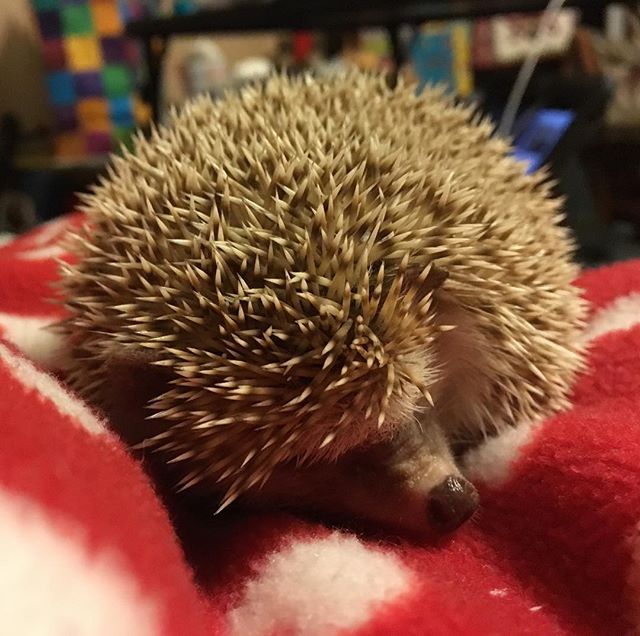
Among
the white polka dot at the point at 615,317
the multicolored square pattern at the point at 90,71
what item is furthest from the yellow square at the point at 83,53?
the white polka dot at the point at 615,317

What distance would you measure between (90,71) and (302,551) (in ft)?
7.78

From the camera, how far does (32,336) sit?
103 cm

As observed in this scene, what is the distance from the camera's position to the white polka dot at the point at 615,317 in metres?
1.04

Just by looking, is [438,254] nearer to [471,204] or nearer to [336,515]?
[471,204]

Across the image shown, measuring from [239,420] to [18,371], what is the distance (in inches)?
7.3

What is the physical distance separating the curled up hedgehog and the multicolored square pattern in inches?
75.7

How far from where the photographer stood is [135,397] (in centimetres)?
73

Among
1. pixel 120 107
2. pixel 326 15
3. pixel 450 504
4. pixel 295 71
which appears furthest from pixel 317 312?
pixel 120 107

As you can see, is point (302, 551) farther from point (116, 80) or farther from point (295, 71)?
point (116, 80)

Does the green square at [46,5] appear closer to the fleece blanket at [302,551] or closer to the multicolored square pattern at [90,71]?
the multicolored square pattern at [90,71]

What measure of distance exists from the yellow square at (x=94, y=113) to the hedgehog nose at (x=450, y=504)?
232 cm

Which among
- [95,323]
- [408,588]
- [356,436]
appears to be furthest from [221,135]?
[408,588]

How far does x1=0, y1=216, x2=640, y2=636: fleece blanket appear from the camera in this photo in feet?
1.63

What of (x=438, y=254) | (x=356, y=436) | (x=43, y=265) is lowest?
(x=43, y=265)
